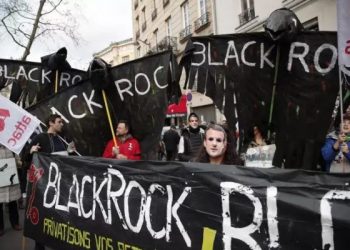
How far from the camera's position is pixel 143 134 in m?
5.91

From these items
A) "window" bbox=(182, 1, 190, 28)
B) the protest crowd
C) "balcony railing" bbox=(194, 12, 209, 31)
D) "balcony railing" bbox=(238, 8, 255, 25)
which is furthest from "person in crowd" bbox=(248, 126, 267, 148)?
"window" bbox=(182, 1, 190, 28)

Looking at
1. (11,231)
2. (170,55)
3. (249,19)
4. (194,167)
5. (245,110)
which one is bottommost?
(11,231)

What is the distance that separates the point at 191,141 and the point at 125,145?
2764 mm

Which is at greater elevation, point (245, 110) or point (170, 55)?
point (170, 55)

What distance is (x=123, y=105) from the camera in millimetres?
6016

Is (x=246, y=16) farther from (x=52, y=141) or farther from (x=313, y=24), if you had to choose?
(x=52, y=141)

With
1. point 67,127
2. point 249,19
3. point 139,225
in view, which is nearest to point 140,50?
point 249,19

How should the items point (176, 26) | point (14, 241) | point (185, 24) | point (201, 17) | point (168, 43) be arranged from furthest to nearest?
point (168, 43), point (176, 26), point (185, 24), point (201, 17), point (14, 241)

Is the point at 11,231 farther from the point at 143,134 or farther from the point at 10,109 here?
the point at 143,134

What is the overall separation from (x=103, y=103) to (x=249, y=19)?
11455 mm

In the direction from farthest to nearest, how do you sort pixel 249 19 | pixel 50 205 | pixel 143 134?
pixel 249 19 → pixel 143 134 → pixel 50 205

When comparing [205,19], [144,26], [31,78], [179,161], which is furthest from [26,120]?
[144,26]

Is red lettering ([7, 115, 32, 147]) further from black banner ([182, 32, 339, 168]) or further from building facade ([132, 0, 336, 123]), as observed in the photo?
building facade ([132, 0, 336, 123])

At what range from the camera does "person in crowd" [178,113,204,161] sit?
8.30 meters
